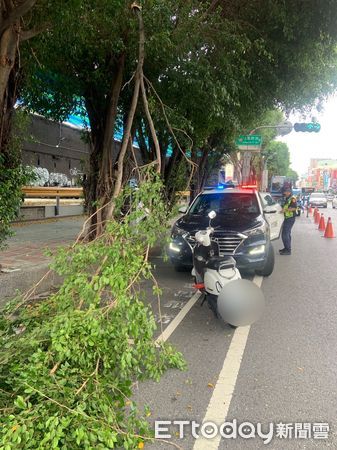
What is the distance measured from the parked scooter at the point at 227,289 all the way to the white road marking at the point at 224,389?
11.0 inches

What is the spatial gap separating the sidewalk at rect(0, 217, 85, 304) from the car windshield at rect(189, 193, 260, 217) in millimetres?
3360

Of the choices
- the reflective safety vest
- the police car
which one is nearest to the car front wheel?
the police car

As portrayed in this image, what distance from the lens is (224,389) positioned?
3.62 m

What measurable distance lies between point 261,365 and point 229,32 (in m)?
6.90

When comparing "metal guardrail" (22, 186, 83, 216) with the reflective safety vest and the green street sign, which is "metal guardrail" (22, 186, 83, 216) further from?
the green street sign

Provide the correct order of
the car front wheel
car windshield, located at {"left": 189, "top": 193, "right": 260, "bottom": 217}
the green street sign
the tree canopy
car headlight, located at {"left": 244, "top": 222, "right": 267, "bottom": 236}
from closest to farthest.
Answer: the tree canopy, car headlight, located at {"left": 244, "top": 222, "right": 267, "bottom": 236}, the car front wheel, car windshield, located at {"left": 189, "top": 193, "right": 260, "bottom": 217}, the green street sign

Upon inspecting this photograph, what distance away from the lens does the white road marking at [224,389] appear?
9.52 feet

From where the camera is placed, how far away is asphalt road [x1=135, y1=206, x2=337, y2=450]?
305 cm

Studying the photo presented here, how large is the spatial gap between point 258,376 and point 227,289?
1254mm

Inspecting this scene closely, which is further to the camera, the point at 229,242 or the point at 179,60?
the point at 179,60

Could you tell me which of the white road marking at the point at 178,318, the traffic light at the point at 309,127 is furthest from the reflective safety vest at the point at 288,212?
the traffic light at the point at 309,127

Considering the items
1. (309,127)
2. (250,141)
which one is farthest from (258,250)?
(250,141)

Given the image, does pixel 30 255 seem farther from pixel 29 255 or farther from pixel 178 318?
pixel 178 318

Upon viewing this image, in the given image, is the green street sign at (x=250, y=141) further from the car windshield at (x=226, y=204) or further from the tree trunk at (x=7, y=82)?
the tree trunk at (x=7, y=82)
